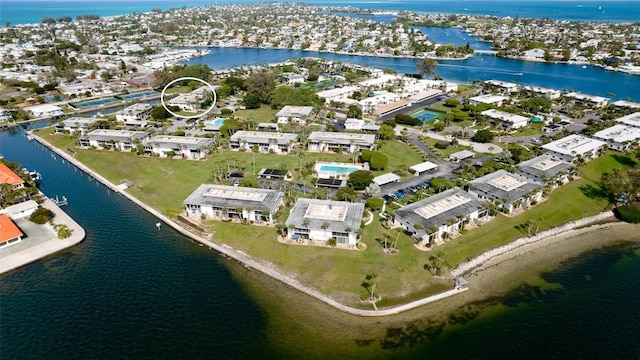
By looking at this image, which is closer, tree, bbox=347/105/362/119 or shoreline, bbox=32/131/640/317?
shoreline, bbox=32/131/640/317

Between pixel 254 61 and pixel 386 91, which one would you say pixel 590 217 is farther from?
pixel 254 61

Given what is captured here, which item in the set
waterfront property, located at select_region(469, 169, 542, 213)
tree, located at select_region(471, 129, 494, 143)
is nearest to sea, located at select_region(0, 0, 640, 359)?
waterfront property, located at select_region(469, 169, 542, 213)

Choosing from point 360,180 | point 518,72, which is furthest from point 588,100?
point 360,180

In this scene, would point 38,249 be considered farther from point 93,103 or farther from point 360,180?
point 93,103

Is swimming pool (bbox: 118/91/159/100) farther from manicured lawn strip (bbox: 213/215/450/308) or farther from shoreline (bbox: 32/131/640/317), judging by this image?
manicured lawn strip (bbox: 213/215/450/308)

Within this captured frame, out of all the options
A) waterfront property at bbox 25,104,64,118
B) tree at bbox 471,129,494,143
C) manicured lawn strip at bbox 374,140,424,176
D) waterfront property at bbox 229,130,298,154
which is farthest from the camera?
waterfront property at bbox 25,104,64,118

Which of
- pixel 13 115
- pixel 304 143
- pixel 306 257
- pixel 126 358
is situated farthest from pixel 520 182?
pixel 13 115
